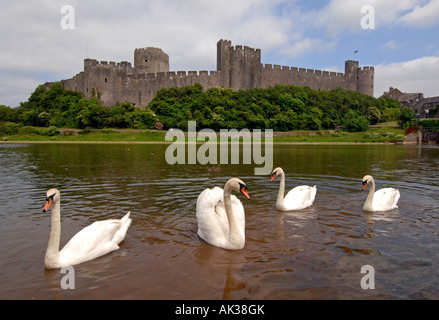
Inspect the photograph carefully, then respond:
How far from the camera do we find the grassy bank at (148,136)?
36875 mm

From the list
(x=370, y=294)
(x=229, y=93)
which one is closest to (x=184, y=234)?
(x=370, y=294)

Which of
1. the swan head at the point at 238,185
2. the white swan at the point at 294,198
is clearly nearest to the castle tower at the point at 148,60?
the white swan at the point at 294,198

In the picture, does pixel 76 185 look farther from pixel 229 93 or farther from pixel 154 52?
pixel 154 52

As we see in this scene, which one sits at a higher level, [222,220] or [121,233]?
[222,220]

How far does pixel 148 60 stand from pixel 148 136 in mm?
19217

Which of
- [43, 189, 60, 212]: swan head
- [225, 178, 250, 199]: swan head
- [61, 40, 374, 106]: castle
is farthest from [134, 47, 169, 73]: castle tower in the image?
[225, 178, 250, 199]: swan head

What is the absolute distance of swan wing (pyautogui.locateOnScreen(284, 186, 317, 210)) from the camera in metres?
7.04

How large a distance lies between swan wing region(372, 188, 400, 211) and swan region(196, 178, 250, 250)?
140 inches

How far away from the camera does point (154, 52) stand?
2014 inches

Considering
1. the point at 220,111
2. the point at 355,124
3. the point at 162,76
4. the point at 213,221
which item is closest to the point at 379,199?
the point at 213,221

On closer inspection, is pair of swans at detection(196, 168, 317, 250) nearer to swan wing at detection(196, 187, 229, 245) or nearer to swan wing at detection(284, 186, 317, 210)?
swan wing at detection(196, 187, 229, 245)

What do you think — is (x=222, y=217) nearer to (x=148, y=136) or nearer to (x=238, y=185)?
(x=238, y=185)

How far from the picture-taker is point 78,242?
4.45m
